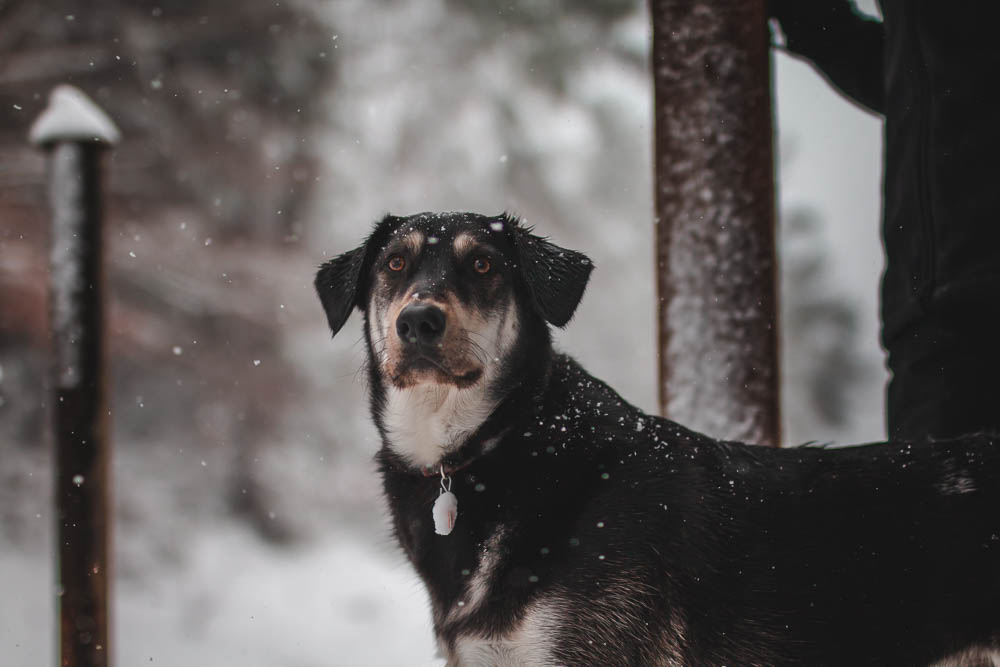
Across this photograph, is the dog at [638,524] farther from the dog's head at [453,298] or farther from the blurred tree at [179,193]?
the blurred tree at [179,193]

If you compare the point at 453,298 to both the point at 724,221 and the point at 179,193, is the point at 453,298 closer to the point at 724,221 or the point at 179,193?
the point at 724,221

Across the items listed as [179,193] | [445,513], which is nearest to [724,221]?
[445,513]

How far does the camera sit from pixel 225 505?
12750 millimetres

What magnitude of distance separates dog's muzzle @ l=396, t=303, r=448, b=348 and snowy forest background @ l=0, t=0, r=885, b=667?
7718mm

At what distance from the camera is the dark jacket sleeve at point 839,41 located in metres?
3.73

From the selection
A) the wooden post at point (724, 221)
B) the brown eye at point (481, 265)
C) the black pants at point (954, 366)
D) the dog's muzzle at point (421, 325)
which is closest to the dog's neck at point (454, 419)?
the dog's muzzle at point (421, 325)

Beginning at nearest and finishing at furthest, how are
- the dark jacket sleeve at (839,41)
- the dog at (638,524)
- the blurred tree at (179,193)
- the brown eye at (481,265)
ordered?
the dog at (638,524) → the brown eye at (481,265) → the dark jacket sleeve at (839,41) → the blurred tree at (179,193)

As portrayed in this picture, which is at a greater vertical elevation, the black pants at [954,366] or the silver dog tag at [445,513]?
the black pants at [954,366]

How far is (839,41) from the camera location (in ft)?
A: 12.3

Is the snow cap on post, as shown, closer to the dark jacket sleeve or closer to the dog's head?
the dog's head

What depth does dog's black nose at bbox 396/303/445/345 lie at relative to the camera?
2676mm

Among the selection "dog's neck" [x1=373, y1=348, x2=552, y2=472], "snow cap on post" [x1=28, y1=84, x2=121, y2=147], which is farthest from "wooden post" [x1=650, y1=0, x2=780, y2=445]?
"snow cap on post" [x1=28, y1=84, x2=121, y2=147]

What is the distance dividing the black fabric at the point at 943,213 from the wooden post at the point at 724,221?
0.58 meters

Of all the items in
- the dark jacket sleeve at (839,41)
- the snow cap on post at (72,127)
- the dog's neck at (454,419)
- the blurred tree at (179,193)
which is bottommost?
the dog's neck at (454,419)
